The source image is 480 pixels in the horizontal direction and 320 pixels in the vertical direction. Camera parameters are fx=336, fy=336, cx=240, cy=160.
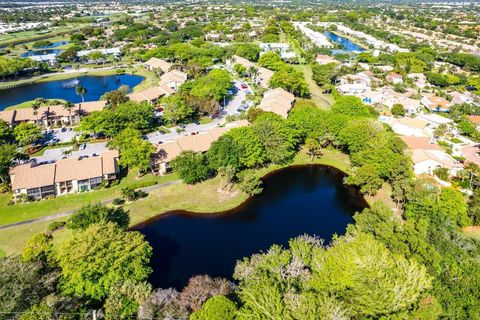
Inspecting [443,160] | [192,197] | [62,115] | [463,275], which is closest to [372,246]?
[463,275]

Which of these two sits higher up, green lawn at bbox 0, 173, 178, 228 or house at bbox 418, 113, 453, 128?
house at bbox 418, 113, 453, 128

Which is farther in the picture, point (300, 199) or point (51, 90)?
point (51, 90)

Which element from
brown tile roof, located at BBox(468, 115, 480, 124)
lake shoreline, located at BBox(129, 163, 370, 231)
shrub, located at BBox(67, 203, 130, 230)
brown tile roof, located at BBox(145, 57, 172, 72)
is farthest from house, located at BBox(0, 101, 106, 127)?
brown tile roof, located at BBox(468, 115, 480, 124)

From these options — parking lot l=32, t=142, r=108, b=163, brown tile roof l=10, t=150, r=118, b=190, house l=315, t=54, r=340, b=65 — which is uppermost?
house l=315, t=54, r=340, b=65

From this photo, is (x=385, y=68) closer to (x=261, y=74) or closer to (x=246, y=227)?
(x=261, y=74)

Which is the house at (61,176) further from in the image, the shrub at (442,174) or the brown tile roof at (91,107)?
the shrub at (442,174)

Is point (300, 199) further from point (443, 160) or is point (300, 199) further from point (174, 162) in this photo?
point (443, 160)

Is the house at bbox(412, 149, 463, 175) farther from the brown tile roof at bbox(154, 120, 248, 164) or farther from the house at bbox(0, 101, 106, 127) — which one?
the house at bbox(0, 101, 106, 127)

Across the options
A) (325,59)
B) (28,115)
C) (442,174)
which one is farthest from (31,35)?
(442,174)
